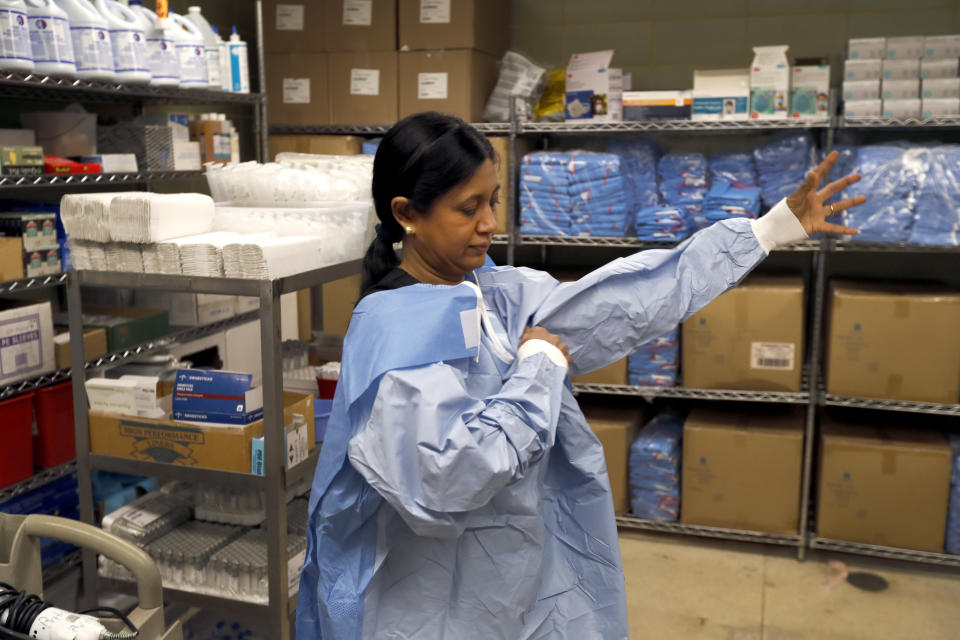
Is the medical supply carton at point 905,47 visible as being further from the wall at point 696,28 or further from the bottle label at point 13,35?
the bottle label at point 13,35

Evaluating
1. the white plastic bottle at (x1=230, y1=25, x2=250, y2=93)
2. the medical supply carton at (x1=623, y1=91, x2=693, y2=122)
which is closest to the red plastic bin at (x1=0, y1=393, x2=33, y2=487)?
the white plastic bottle at (x1=230, y1=25, x2=250, y2=93)

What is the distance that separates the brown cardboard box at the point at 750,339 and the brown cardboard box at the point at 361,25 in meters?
1.76

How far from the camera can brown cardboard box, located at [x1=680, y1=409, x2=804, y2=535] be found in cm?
340

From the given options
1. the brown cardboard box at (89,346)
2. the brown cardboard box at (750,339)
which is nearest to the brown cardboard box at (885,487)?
the brown cardboard box at (750,339)

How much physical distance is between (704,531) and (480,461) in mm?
2608

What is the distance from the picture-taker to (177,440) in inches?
87.1

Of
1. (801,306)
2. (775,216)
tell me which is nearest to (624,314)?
(775,216)

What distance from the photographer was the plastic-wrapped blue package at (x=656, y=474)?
3.56m

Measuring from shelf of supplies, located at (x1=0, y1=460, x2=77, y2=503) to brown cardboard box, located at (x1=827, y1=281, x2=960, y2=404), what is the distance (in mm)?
2743

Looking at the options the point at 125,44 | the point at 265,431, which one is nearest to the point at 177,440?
the point at 265,431

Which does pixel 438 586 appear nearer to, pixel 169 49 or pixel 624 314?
pixel 624 314

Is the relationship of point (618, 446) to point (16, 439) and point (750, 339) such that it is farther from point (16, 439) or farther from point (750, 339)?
point (16, 439)

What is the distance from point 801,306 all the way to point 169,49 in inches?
97.1

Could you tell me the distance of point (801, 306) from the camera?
332cm
